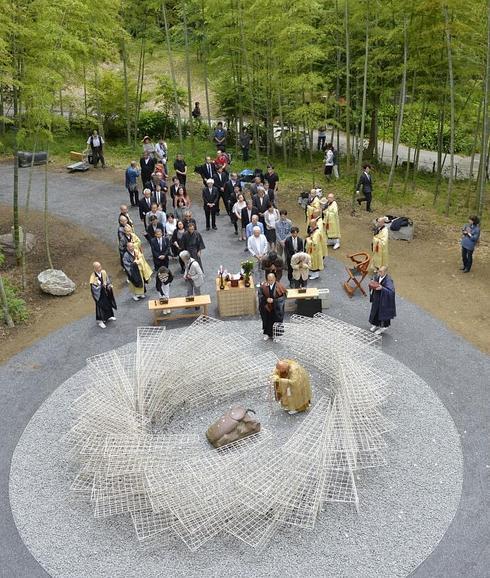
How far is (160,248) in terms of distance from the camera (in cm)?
1125

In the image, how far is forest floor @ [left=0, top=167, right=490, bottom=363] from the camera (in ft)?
33.4

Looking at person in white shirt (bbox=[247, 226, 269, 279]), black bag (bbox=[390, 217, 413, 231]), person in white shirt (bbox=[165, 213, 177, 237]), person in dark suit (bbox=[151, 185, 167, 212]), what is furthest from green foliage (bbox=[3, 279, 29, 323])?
black bag (bbox=[390, 217, 413, 231])

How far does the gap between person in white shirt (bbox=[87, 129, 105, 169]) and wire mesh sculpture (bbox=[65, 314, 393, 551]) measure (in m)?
11.3

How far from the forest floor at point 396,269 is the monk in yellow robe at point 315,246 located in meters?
1.15

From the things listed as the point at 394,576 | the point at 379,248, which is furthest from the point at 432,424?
the point at 379,248

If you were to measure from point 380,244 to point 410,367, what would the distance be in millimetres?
3024

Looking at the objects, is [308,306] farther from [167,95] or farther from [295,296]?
[167,95]

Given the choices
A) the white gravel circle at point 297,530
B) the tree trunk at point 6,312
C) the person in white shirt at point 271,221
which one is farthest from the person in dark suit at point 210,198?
the white gravel circle at point 297,530

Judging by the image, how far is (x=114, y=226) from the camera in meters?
14.6

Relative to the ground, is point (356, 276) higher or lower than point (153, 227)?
lower

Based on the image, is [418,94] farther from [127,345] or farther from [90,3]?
[127,345]

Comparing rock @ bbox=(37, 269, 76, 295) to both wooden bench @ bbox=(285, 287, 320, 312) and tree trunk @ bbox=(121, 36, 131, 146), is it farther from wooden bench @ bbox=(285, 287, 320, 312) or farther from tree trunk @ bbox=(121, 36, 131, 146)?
tree trunk @ bbox=(121, 36, 131, 146)

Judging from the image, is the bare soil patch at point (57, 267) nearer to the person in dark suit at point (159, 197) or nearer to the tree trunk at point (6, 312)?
the tree trunk at point (6, 312)

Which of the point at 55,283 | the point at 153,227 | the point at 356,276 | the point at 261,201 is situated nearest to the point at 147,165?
the point at 261,201
